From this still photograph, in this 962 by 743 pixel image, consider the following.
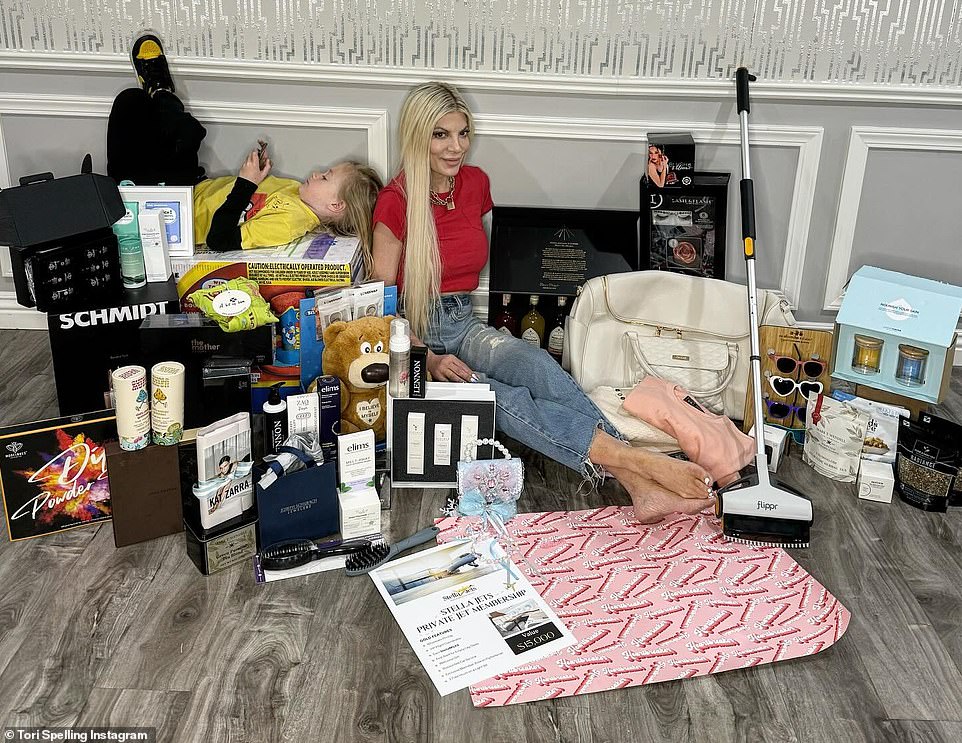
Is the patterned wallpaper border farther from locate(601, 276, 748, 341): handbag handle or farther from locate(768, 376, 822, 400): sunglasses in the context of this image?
locate(768, 376, 822, 400): sunglasses

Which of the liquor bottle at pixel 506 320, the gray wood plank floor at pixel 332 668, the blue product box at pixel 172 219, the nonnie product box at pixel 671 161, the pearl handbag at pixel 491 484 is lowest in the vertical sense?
the gray wood plank floor at pixel 332 668

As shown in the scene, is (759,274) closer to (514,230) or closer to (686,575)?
(514,230)

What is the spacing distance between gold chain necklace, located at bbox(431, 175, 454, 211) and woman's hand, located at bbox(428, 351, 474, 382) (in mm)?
537

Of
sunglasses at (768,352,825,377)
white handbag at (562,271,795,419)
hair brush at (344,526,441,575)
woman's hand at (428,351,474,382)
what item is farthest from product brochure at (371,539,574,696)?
sunglasses at (768,352,825,377)

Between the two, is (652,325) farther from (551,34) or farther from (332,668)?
(332,668)

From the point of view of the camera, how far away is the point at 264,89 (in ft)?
10.1

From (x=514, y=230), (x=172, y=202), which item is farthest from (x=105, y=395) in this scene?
(x=514, y=230)

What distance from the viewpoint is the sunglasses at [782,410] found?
9.07 feet

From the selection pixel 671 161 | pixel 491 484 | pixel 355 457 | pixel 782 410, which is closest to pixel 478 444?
pixel 491 484

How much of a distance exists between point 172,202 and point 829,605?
7.11 feet

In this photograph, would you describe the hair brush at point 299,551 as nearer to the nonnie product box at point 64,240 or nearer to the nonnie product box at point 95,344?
the nonnie product box at point 95,344

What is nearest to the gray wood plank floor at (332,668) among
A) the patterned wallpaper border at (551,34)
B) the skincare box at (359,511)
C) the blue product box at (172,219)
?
the skincare box at (359,511)

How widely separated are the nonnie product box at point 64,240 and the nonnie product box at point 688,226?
5.47ft

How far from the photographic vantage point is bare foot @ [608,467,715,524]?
7.57 ft
